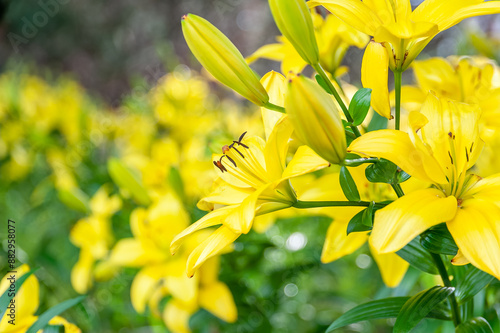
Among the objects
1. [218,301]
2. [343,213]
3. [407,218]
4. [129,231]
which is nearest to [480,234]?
[407,218]

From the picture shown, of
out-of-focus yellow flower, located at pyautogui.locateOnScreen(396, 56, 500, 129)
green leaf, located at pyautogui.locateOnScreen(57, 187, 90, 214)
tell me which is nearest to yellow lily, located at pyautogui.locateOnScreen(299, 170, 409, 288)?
out-of-focus yellow flower, located at pyautogui.locateOnScreen(396, 56, 500, 129)

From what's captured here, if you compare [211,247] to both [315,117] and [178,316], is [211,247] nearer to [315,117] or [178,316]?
[315,117]

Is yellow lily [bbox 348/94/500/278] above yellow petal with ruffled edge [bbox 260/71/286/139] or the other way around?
the other way around

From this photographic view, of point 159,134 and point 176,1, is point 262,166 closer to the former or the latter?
point 159,134

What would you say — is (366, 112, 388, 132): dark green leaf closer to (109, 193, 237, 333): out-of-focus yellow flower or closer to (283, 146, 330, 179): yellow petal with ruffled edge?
(283, 146, 330, 179): yellow petal with ruffled edge

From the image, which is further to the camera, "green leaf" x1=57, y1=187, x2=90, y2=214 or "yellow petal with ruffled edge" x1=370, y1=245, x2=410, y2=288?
"green leaf" x1=57, y1=187, x2=90, y2=214

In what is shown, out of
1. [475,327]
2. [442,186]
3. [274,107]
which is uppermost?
[274,107]

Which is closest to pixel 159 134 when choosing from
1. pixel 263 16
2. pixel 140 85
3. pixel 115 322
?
pixel 140 85
